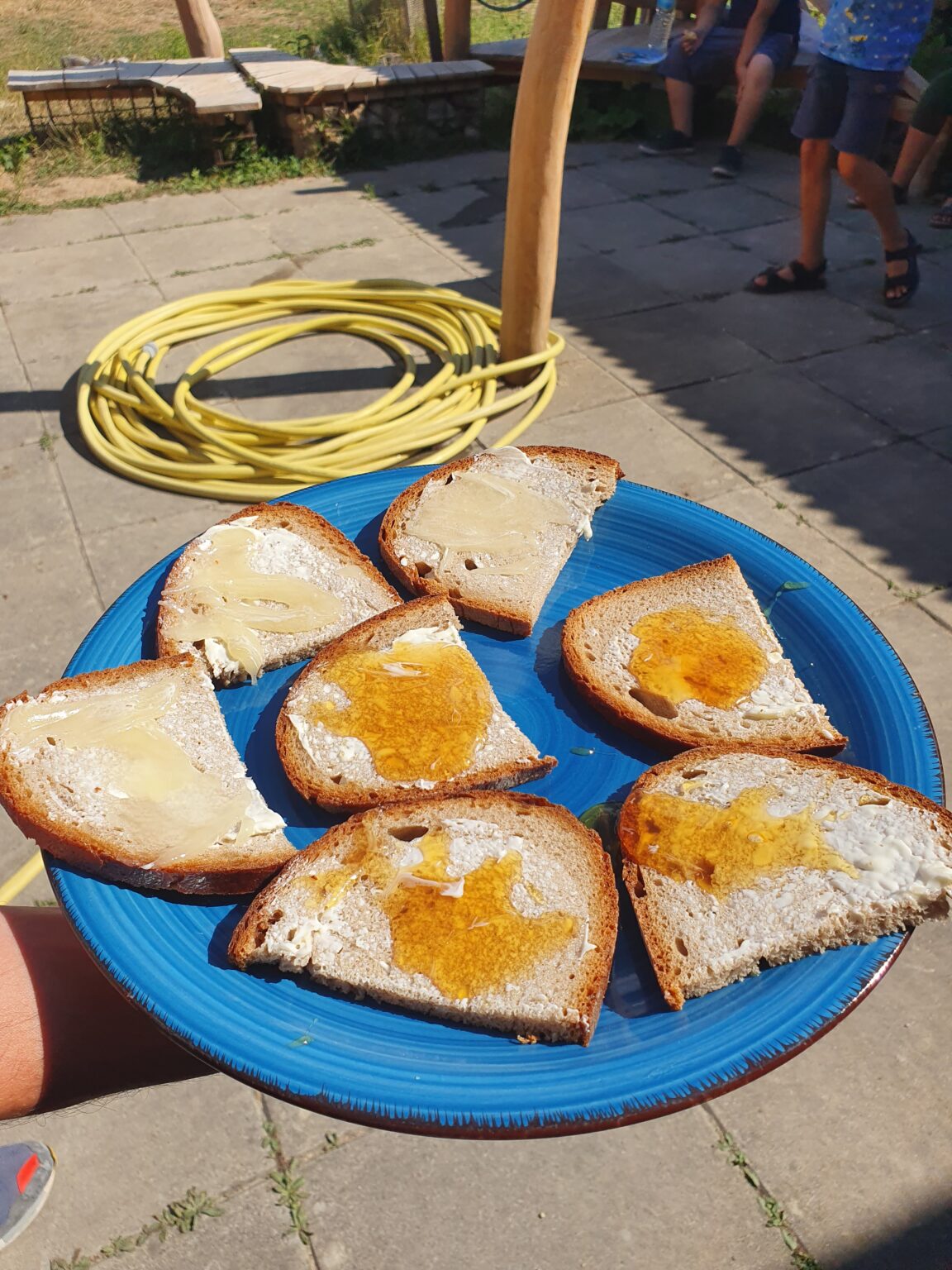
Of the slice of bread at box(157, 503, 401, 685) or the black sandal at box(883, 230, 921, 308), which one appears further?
the black sandal at box(883, 230, 921, 308)

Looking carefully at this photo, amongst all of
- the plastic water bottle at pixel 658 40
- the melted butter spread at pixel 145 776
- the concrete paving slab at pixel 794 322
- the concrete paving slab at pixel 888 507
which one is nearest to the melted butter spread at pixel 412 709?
the melted butter spread at pixel 145 776

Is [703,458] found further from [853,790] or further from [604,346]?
[853,790]

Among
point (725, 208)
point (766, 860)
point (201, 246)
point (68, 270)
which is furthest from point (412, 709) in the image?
point (725, 208)

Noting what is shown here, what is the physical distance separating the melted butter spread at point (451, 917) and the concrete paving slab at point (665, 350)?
4.12m

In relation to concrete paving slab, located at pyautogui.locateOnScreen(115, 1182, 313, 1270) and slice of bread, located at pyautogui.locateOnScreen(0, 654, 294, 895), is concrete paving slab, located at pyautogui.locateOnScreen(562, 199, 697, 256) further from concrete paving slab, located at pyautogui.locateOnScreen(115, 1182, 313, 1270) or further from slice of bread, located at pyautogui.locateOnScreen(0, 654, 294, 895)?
concrete paving slab, located at pyautogui.locateOnScreen(115, 1182, 313, 1270)

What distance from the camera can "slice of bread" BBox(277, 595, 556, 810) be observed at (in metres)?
1.61

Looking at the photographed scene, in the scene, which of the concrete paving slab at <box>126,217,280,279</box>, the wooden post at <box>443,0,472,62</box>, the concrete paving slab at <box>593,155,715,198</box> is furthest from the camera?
the wooden post at <box>443,0,472,62</box>

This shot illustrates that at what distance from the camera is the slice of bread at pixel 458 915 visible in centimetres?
133

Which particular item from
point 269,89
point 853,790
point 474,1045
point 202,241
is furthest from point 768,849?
point 269,89

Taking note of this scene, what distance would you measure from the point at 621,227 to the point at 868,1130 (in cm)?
668

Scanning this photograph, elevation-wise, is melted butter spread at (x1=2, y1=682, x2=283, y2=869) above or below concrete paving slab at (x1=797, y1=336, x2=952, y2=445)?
above

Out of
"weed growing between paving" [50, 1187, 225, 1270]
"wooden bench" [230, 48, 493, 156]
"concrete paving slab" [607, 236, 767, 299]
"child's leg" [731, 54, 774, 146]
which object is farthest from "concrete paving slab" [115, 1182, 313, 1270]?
"child's leg" [731, 54, 774, 146]

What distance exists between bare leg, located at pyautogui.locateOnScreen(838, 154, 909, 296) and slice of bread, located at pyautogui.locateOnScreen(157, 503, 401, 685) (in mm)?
4749

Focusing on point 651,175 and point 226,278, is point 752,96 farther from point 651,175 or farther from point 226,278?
point 226,278
